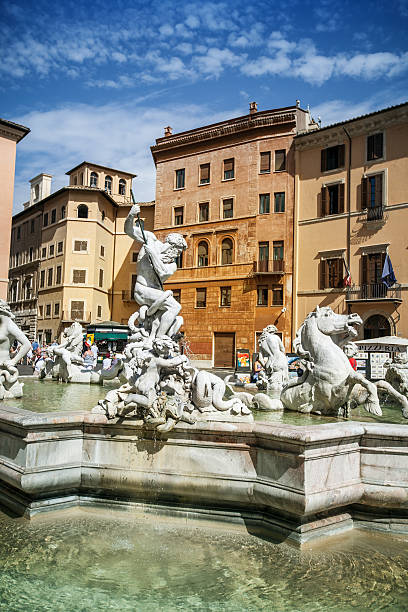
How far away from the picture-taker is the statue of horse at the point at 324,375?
17.2 ft

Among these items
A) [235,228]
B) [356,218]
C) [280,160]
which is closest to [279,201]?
[280,160]

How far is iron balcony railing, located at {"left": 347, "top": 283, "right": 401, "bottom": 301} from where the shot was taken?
2677cm

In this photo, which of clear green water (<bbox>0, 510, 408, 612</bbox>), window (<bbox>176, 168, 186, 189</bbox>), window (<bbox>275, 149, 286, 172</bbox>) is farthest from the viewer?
window (<bbox>176, 168, 186, 189</bbox>)

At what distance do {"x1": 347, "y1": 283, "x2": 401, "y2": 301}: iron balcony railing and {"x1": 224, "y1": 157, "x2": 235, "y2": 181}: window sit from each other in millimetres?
11255

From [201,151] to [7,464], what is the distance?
3365 centimetres

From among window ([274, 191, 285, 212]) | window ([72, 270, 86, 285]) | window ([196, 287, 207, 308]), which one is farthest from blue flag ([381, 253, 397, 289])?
window ([72, 270, 86, 285])

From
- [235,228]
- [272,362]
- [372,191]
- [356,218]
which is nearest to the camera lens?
[272,362]

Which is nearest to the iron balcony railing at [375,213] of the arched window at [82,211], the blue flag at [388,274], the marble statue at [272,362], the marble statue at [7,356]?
the blue flag at [388,274]

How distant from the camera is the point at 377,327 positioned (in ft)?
90.0

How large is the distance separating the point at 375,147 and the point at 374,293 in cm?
793

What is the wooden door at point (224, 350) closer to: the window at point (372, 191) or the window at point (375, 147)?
the window at point (372, 191)

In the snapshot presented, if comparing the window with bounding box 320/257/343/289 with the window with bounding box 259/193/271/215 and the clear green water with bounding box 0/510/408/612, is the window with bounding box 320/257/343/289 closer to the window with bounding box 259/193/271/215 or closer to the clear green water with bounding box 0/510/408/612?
the window with bounding box 259/193/271/215

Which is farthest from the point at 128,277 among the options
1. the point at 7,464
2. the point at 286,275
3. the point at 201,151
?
the point at 7,464

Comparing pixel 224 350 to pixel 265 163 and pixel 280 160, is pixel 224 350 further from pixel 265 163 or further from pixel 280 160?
pixel 280 160
